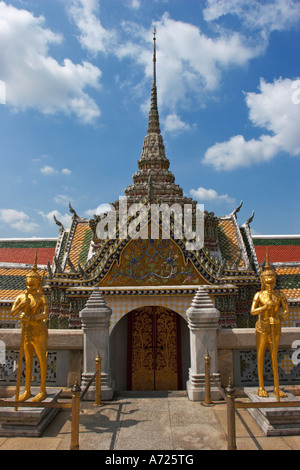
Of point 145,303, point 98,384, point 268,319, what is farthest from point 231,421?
point 145,303

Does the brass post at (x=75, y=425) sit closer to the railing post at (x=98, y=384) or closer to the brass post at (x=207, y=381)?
the railing post at (x=98, y=384)

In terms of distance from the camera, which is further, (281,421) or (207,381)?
(207,381)

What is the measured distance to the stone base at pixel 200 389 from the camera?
6855 mm

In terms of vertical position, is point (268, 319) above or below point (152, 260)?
below

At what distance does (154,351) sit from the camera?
11.3 m

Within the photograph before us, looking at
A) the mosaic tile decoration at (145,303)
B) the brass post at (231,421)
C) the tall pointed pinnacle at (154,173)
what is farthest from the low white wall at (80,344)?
the tall pointed pinnacle at (154,173)

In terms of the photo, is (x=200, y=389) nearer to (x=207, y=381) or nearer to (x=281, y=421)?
(x=207, y=381)

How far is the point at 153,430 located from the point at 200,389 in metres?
1.69

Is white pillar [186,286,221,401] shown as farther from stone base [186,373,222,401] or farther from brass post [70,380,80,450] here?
brass post [70,380,80,450]

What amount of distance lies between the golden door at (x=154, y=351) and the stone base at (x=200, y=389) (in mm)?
4207

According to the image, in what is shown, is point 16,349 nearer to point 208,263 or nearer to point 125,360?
point 125,360

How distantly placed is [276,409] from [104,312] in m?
3.68

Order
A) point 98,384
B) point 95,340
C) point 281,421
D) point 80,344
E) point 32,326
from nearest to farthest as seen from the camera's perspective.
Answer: point 281,421, point 32,326, point 98,384, point 95,340, point 80,344
